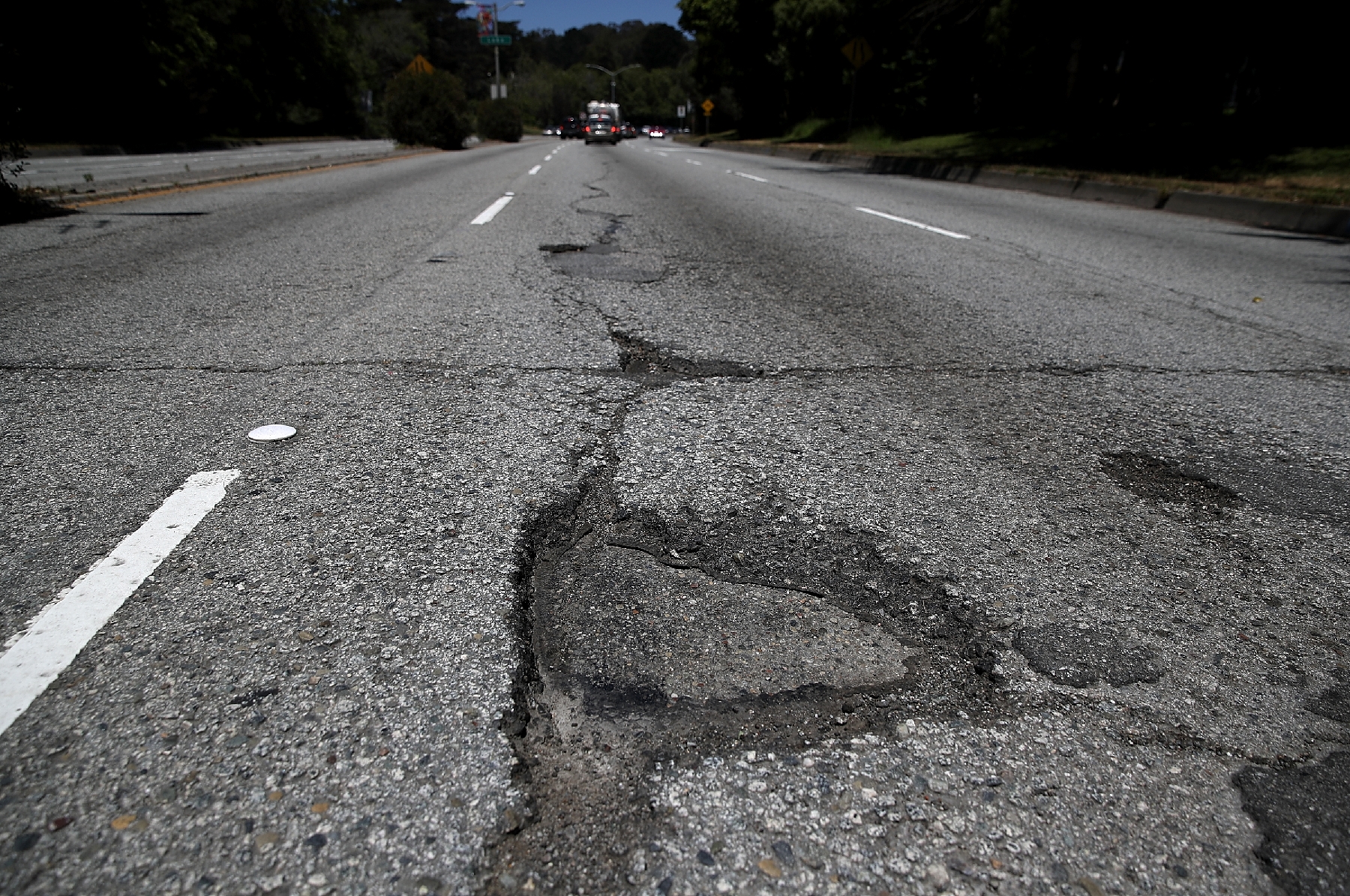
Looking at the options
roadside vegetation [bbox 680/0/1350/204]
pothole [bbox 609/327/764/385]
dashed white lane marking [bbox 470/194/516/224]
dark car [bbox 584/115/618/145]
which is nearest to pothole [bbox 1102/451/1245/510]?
pothole [bbox 609/327/764/385]

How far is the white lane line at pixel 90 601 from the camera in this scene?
59.9 inches

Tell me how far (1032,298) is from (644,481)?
139 inches

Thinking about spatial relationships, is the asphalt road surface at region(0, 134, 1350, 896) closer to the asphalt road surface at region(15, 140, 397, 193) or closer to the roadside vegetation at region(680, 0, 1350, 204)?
the asphalt road surface at region(15, 140, 397, 193)

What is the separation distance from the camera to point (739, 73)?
51.2 m

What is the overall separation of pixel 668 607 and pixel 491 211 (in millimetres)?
8019

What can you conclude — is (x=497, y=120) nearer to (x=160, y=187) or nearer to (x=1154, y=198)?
(x=160, y=187)

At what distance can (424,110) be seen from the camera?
30.6 m

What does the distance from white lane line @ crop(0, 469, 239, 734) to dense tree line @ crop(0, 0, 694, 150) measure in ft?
24.6

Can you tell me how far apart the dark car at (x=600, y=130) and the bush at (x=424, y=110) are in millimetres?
14146

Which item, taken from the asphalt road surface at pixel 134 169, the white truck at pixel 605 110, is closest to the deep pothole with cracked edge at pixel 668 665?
the asphalt road surface at pixel 134 169

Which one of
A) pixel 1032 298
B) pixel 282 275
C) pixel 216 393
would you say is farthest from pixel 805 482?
pixel 282 275

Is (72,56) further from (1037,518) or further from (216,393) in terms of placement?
(1037,518)

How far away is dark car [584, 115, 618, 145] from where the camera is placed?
146ft

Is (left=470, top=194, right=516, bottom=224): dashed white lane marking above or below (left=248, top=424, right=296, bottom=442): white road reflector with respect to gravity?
above
